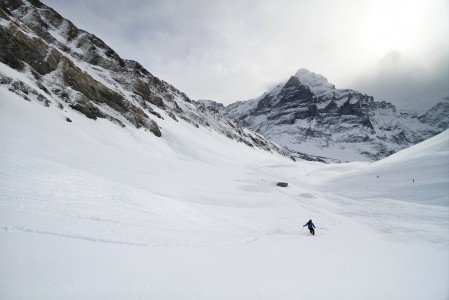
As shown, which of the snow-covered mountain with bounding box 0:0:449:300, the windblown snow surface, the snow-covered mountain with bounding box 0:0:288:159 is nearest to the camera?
the windblown snow surface

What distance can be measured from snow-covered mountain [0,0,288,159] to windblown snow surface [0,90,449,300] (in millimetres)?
10205

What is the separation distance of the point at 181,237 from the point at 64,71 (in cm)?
4690

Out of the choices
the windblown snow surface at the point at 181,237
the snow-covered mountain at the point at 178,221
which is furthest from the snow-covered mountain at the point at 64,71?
the windblown snow surface at the point at 181,237

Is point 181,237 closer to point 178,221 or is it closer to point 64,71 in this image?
point 178,221

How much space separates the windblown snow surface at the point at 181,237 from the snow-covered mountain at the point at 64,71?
10.2m

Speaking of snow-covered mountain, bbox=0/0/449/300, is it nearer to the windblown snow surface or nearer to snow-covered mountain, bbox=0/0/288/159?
the windblown snow surface

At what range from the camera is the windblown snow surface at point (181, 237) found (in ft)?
19.6

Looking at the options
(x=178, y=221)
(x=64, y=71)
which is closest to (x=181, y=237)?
(x=178, y=221)

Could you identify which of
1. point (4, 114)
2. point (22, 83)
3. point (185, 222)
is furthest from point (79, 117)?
point (185, 222)

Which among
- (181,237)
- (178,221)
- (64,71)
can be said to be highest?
(64,71)

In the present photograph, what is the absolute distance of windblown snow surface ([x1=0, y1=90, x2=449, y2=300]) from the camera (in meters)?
5.98

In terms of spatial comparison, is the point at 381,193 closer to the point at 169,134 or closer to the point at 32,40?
the point at 169,134

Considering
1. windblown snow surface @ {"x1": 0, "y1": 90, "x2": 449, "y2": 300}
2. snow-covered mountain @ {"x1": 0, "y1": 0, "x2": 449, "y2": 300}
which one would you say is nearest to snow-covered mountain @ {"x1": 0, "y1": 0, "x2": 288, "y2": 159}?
snow-covered mountain @ {"x1": 0, "y1": 0, "x2": 449, "y2": 300}

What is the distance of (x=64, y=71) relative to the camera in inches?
1795
